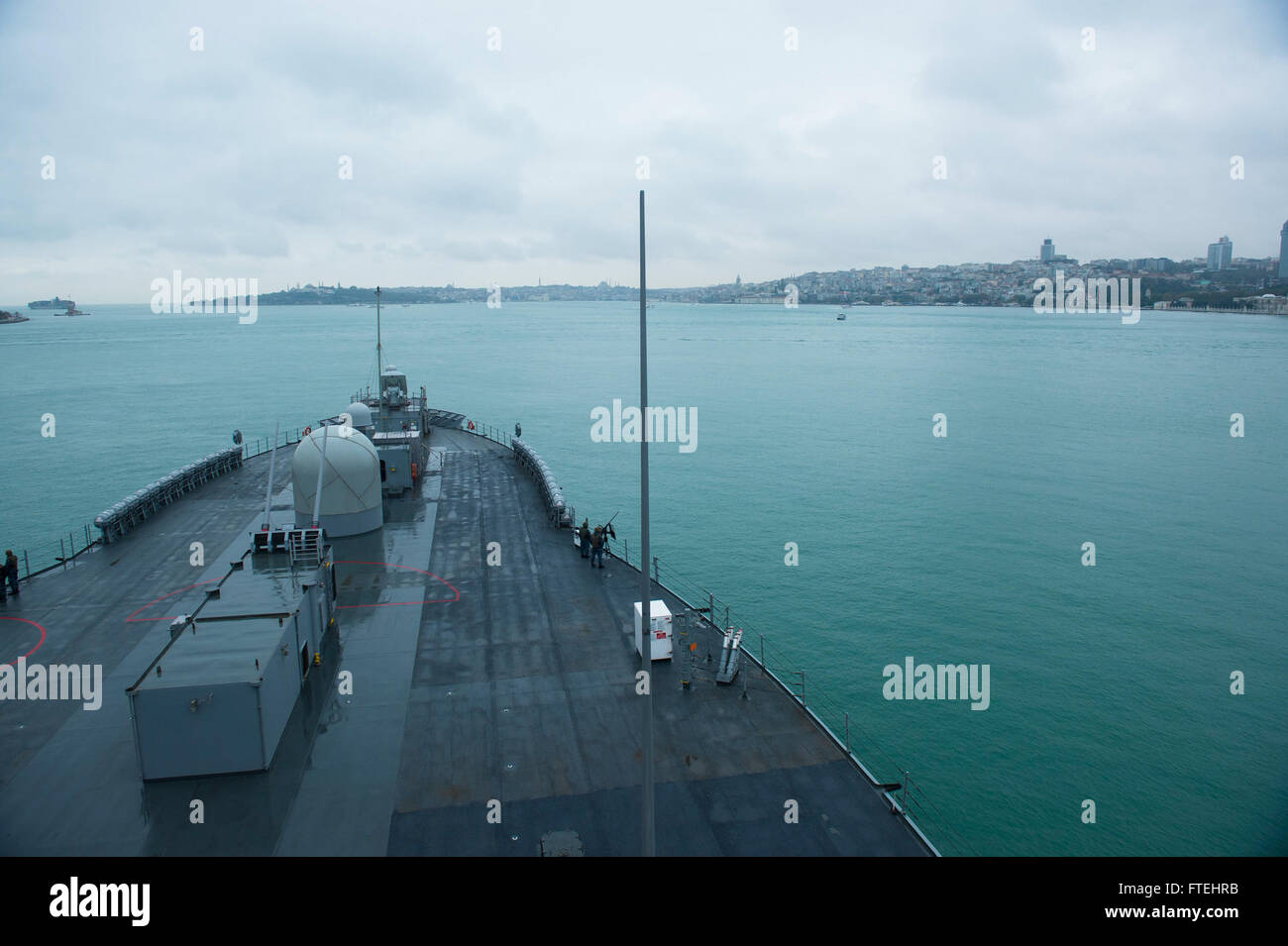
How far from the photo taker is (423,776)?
52.6 ft

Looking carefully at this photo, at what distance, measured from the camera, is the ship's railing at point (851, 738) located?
17.2 meters

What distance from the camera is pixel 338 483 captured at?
32.0 m

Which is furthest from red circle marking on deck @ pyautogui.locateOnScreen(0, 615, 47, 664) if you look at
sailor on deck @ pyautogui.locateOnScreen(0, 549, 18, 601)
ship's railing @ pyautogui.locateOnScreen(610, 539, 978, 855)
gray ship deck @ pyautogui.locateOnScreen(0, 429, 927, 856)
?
ship's railing @ pyautogui.locateOnScreen(610, 539, 978, 855)

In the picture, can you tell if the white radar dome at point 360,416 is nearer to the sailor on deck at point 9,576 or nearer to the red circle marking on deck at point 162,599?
the red circle marking on deck at point 162,599

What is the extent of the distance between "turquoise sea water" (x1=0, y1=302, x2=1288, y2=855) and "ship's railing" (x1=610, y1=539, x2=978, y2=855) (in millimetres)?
227

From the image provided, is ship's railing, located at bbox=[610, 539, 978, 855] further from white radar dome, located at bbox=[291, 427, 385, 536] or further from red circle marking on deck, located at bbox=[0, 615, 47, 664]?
red circle marking on deck, located at bbox=[0, 615, 47, 664]

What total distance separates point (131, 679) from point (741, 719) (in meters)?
14.9

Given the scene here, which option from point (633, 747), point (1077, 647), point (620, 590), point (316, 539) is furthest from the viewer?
point (1077, 647)

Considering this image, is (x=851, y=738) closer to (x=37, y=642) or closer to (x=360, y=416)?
(x=37, y=642)

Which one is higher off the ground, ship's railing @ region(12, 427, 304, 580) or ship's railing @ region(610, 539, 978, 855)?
ship's railing @ region(12, 427, 304, 580)

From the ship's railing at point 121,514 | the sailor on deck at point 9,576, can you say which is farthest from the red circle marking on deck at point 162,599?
the sailor on deck at point 9,576

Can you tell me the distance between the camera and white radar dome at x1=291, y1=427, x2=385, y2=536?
1258 inches
